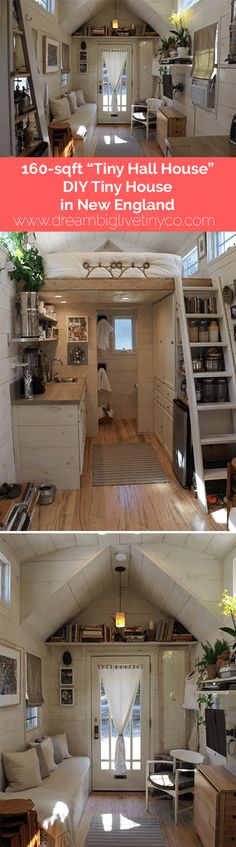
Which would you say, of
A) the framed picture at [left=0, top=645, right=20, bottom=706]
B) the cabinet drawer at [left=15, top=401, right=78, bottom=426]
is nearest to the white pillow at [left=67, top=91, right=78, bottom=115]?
the cabinet drawer at [left=15, top=401, right=78, bottom=426]

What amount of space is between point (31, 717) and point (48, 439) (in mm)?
756

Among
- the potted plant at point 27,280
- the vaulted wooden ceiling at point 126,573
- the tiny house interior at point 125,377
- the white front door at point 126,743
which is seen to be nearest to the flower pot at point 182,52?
the tiny house interior at point 125,377

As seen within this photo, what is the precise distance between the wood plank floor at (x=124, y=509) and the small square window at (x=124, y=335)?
222mm

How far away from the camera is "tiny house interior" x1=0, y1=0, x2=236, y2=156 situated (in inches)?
42.9

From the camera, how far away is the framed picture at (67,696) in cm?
150

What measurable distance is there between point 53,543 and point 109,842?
0.74 metres

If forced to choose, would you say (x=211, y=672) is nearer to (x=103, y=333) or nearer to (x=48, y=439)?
(x=48, y=439)

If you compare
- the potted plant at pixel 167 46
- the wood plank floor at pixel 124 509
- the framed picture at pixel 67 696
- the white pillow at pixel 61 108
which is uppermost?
the potted plant at pixel 167 46

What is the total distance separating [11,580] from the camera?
1.57 meters

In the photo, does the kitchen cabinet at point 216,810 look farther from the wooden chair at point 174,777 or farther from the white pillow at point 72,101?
the white pillow at point 72,101

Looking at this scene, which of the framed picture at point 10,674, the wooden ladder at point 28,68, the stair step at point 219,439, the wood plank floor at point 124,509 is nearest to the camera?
the wooden ladder at point 28,68

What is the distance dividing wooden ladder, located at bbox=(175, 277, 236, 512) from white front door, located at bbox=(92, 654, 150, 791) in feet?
1.73

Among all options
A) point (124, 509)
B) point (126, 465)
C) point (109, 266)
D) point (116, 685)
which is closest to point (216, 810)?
point (116, 685)

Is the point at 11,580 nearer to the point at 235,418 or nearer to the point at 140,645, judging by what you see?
the point at 140,645
